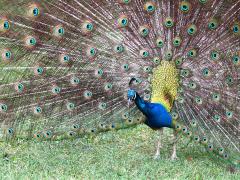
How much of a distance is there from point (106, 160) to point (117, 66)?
0.96 m

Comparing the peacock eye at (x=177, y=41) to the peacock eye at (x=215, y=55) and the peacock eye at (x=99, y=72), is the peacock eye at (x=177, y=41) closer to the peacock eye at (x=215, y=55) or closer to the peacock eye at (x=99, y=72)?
the peacock eye at (x=215, y=55)

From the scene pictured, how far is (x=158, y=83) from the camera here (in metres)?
5.11

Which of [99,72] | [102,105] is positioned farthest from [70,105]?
[99,72]

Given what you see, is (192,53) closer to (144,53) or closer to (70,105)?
(144,53)

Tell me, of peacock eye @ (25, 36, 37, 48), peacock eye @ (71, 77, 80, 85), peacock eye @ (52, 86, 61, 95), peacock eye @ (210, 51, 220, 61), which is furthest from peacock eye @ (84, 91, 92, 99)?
peacock eye @ (210, 51, 220, 61)

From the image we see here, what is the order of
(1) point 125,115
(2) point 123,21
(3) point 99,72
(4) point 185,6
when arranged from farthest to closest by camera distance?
(1) point 125,115
(3) point 99,72
(2) point 123,21
(4) point 185,6

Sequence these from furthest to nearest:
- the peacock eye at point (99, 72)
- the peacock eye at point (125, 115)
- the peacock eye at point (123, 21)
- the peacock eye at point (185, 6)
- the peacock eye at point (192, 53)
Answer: the peacock eye at point (125, 115) < the peacock eye at point (99, 72) < the peacock eye at point (192, 53) < the peacock eye at point (123, 21) < the peacock eye at point (185, 6)

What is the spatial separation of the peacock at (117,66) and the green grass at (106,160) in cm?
22

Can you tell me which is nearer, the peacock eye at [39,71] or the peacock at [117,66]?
the peacock at [117,66]

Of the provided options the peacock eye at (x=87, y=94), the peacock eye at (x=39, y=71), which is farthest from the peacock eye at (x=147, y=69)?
the peacock eye at (x=39, y=71)

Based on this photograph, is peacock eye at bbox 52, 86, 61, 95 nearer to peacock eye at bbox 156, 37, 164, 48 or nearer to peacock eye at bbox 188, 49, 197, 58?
peacock eye at bbox 156, 37, 164, 48

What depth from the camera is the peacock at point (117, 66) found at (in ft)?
16.3

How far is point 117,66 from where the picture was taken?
5223 millimetres

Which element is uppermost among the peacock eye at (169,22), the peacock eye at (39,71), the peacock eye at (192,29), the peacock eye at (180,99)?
the peacock eye at (169,22)
